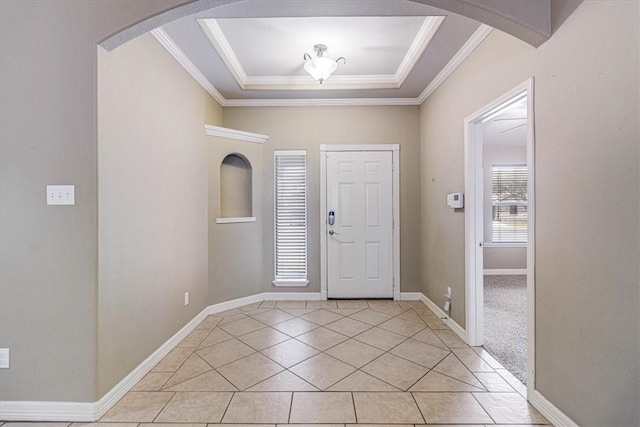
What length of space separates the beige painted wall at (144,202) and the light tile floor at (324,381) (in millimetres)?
361

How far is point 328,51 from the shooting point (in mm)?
2963

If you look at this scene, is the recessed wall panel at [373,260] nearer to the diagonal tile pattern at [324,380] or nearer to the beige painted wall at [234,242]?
the diagonal tile pattern at [324,380]

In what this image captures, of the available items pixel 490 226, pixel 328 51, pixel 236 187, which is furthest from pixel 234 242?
pixel 490 226

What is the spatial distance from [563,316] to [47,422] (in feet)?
10.2

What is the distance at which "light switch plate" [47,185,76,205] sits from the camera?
1787 millimetres

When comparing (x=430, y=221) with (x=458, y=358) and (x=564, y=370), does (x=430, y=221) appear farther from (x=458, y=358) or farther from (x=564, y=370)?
(x=564, y=370)

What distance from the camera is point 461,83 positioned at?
286 cm

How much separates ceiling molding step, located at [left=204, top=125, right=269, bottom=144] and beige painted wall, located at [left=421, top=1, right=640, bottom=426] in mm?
2815

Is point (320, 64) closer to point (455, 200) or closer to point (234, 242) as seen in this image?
point (455, 200)

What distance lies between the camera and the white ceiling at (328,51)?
2.32 meters

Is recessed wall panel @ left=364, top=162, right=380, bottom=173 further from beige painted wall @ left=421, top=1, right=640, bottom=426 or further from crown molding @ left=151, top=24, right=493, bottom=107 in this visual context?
beige painted wall @ left=421, top=1, right=640, bottom=426

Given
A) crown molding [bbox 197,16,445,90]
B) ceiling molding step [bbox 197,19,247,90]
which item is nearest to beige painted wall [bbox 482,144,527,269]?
crown molding [bbox 197,16,445,90]

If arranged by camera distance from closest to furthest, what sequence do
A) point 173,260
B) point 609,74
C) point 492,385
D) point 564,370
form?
point 609,74
point 564,370
point 492,385
point 173,260


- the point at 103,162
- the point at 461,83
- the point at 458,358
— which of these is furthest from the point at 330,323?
the point at 461,83
